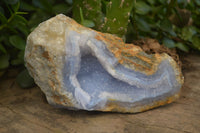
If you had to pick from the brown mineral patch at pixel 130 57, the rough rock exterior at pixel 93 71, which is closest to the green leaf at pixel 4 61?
the rough rock exterior at pixel 93 71

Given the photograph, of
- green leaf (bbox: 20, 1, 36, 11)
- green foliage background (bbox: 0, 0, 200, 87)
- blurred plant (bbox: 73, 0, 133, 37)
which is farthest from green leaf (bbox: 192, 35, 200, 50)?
green leaf (bbox: 20, 1, 36, 11)

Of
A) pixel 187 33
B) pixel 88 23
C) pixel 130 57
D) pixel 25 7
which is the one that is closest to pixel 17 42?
pixel 25 7

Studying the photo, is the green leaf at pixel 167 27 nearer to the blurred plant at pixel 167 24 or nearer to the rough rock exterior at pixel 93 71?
the blurred plant at pixel 167 24

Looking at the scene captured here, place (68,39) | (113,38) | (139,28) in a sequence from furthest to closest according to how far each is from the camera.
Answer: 1. (139,28)
2. (113,38)
3. (68,39)

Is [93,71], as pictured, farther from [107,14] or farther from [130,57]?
[107,14]

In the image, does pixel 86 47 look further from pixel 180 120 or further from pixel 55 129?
pixel 180 120

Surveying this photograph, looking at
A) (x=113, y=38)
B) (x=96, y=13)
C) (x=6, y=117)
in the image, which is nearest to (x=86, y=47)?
(x=113, y=38)
